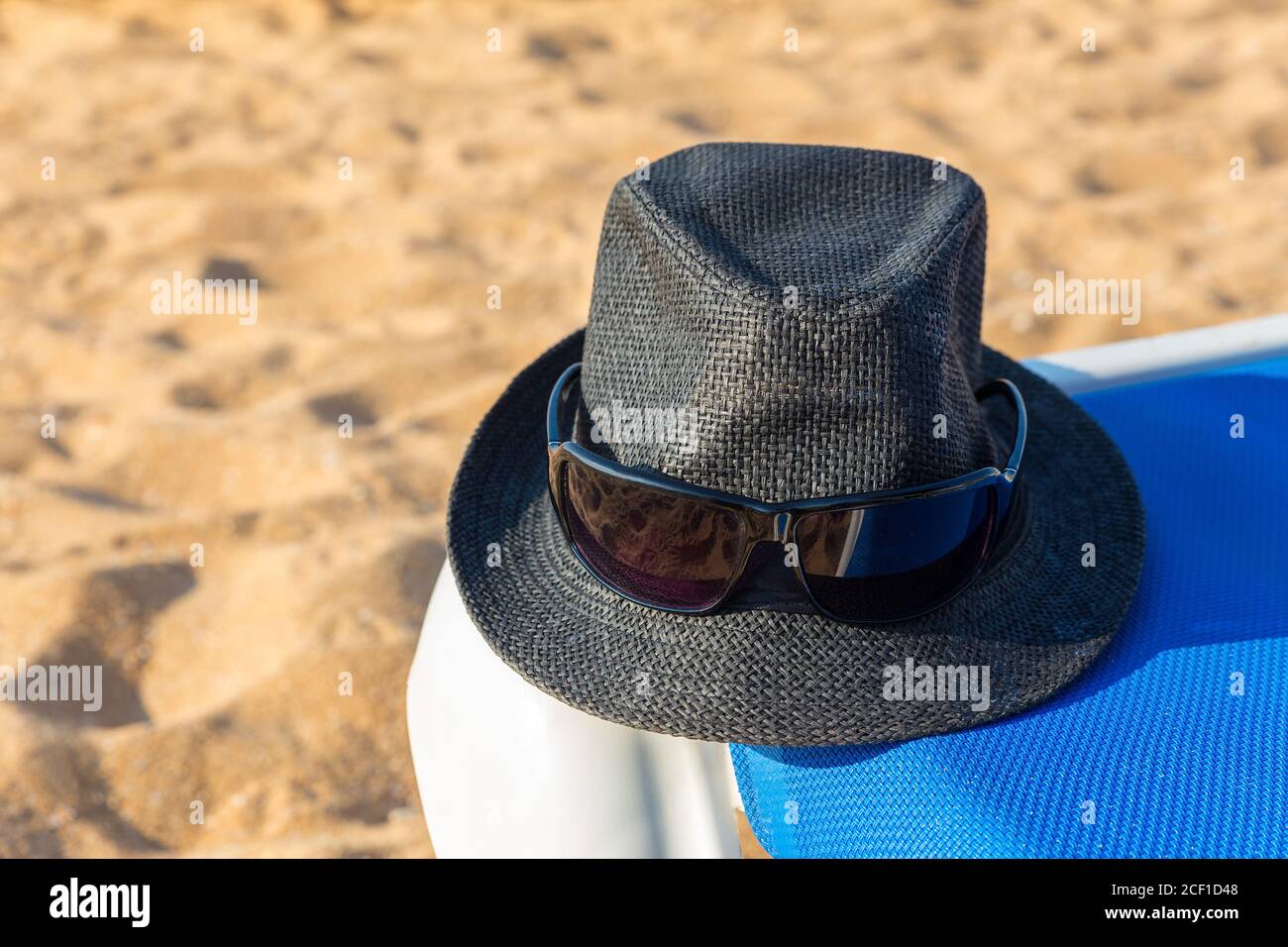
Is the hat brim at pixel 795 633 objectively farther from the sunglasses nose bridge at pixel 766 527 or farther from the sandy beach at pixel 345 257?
the sandy beach at pixel 345 257

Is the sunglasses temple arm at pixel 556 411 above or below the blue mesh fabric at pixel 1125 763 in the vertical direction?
above

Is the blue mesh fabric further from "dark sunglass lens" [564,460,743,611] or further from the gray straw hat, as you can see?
"dark sunglass lens" [564,460,743,611]

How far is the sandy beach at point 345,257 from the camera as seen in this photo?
5.35 ft

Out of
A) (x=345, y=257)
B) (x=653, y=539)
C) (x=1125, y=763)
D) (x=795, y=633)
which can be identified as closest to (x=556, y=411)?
(x=653, y=539)

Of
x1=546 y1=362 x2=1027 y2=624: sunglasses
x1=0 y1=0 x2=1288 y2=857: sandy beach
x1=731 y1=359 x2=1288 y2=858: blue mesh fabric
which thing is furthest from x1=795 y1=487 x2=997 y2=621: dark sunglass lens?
x1=0 y1=0 x2=1288 y2=857: sandy beach

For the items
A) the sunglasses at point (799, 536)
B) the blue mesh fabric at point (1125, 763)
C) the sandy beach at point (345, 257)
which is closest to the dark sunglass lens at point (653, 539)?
the sunglasses at point (799, 536)

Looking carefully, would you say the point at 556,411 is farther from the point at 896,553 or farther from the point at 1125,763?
the point at 1125,763

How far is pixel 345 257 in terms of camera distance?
8.60 ft

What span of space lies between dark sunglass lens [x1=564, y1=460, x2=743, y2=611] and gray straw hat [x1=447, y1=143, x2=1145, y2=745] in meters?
0.02

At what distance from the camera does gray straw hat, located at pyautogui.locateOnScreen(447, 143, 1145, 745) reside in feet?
2.75

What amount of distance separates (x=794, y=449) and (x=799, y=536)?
0.06 m

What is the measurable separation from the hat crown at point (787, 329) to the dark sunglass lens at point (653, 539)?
0.03m
